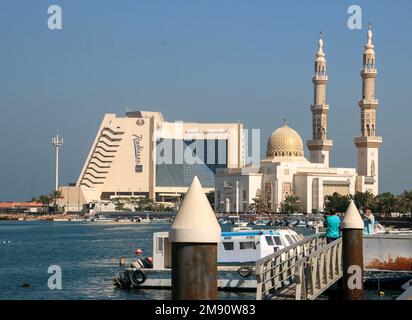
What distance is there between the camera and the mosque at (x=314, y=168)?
12812 centimetres

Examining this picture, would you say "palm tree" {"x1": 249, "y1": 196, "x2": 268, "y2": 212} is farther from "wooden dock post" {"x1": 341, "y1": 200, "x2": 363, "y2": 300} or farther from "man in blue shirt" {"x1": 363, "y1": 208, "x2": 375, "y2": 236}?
"wooden dock post" {"x1": 341, "y1": 200, "x2": 363, "y2": 300}

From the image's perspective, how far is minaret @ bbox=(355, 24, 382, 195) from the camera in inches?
4973

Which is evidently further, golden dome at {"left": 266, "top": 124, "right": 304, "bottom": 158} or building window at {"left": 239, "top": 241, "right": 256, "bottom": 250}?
golden dome at {"left": 266, "top": 124, "right": 304, "bottom": 158}

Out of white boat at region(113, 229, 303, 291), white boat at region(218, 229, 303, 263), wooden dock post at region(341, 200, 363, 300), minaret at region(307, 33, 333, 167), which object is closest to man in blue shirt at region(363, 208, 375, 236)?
white boat at region(113, 229, 303, 291)

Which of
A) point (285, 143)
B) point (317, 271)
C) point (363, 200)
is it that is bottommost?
point (363, 200)

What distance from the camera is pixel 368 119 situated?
127 m

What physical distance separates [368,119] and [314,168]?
41.6ft

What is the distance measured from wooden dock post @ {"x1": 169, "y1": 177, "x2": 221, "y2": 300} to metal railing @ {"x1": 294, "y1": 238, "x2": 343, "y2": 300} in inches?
303

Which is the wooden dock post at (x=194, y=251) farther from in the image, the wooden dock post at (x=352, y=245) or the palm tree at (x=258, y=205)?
the palm tree at (x=258, y=205)

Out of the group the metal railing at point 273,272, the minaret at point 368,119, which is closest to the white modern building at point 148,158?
the minaret at point 368,119

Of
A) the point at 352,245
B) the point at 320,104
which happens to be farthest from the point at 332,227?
the point at 320,104

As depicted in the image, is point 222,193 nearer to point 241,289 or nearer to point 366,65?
point 366,65

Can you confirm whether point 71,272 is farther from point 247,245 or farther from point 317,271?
point 317,271

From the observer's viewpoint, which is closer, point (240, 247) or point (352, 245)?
point (352, 245)
